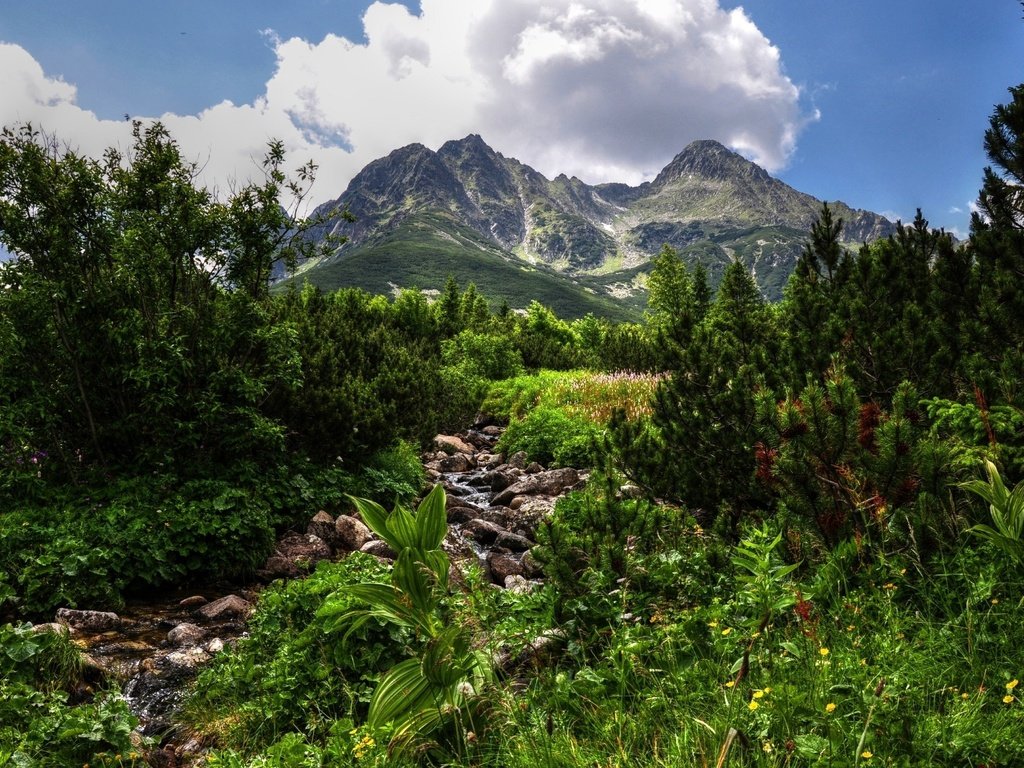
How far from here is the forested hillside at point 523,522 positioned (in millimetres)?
2566

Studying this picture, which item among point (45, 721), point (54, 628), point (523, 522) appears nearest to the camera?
point (45, 721)

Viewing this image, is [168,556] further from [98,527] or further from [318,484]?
[318,484]

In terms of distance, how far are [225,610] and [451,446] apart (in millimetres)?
9272

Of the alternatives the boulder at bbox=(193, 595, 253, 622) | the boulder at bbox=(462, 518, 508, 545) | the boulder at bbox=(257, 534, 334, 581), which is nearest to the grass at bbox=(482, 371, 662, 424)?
the boulder at bbox=(462, 518, 508, 545)

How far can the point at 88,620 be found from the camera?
16.5 ft

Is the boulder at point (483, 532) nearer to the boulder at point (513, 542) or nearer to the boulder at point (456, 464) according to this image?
the boulder at point (513, 542)

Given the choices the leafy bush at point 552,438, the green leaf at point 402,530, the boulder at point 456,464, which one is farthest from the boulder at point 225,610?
the boulder at point 456,464

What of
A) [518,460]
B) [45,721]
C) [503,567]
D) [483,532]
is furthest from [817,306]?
[518,460]

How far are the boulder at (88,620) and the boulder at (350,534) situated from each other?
2532mm

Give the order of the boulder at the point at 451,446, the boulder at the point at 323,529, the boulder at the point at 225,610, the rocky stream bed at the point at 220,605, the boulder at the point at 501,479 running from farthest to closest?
1. the boulder at the point at 451,446
2. the boulder at the point at 501,479
3. the boulder at the point at 323,529
4. the boulder at the point at 225,610
5. the rocky stream bed at the point at 220,605

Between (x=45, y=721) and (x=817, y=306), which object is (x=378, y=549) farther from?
(x=817, y=306)

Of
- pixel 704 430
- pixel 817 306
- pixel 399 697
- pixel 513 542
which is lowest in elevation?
pixel 513 542

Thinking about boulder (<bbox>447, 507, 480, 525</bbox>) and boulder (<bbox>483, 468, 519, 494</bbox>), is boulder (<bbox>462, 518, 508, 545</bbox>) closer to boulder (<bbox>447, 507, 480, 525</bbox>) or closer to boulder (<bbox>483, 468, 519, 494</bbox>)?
boulder (<bbox>447, 507, 480, 525</bbox>)

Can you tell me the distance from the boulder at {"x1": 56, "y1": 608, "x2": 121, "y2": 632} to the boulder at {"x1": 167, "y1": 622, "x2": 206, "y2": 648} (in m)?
0.56
